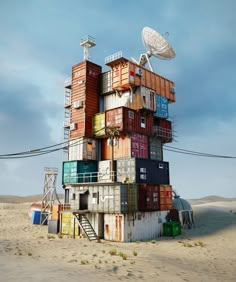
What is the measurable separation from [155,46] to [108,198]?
114 ft

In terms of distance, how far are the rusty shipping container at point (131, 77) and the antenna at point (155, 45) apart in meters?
6.09

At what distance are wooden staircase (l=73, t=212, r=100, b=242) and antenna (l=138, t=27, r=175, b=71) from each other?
110 ft

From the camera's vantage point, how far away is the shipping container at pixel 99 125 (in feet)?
150

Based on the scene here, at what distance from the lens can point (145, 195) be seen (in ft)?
119

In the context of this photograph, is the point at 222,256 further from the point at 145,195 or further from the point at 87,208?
the point at 87,208

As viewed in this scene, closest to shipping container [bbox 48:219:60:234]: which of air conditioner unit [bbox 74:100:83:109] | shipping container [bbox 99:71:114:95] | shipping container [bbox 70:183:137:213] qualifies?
shipping container [bbox 70:183:137:213]

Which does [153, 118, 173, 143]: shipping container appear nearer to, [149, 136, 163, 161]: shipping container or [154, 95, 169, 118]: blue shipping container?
[149, 136, 163, 161]: shipping container

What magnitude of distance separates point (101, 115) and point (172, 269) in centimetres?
3220

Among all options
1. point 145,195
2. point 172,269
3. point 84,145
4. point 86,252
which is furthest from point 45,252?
point 84,145

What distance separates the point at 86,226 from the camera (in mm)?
33125

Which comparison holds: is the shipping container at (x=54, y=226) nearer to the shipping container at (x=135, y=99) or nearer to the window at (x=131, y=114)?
the window at (x=131, y=114)

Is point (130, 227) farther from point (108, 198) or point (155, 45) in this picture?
point (155, 45)

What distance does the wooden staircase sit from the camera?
30750mm

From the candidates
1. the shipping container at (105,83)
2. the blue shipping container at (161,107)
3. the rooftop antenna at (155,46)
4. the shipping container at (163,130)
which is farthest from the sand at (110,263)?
the rooftop antenna at (155,46)
